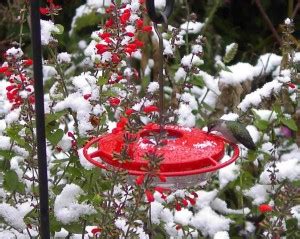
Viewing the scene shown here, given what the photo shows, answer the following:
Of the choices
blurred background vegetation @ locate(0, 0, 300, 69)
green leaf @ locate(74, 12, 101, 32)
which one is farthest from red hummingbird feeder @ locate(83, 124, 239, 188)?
blurred background vegetation @ locate(0, 0, 300, 69)

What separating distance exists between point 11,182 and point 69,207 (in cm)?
18

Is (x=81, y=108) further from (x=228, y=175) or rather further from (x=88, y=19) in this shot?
(x=88, y=19)

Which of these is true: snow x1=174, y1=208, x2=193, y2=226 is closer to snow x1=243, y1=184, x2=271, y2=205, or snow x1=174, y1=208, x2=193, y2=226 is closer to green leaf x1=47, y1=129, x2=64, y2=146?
snow x1=243, y1=184, x2=271, y2=205

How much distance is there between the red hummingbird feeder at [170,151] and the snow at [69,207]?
0.79 feet

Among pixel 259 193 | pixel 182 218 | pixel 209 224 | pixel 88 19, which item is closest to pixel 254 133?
pixel 259 193

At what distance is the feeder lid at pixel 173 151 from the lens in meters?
1.49

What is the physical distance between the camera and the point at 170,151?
Answer: 62.7 inches

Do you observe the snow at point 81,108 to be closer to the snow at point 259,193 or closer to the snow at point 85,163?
the snow at point 85,163

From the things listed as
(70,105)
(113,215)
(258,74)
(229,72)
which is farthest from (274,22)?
(113,215)

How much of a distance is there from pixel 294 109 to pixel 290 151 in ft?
0.94

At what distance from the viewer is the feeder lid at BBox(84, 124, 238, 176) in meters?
1.49

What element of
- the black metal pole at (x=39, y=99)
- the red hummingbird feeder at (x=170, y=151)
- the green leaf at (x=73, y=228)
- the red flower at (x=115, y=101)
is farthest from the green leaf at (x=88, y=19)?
the black metal pole at (x=39, y=99)

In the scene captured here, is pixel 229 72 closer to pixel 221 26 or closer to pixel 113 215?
pixel 113 215

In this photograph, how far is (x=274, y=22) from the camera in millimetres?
5027
